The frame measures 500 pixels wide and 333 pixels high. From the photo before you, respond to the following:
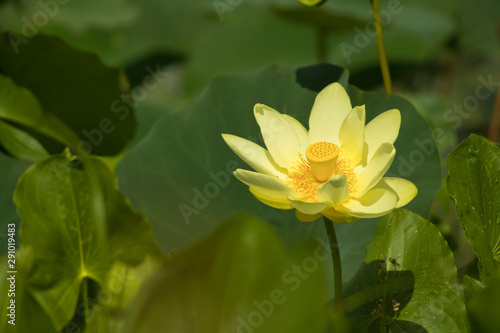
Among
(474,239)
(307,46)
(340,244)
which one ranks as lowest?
(307,46)

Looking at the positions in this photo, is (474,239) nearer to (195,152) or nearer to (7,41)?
(195,152)

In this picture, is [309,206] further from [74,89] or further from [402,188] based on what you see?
[74,89]

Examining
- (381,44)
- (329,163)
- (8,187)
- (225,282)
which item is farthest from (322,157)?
(8,187)

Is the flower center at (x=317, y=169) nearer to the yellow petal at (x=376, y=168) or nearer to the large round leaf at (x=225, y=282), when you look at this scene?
the yellow petal at (x=376, y=168)


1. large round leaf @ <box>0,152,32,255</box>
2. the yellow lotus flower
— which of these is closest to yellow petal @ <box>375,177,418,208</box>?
the yellow lotus flower

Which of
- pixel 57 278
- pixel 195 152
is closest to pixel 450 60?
pixel 195 152

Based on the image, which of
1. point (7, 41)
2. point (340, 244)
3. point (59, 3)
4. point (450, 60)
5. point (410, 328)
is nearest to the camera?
point (410, 328)

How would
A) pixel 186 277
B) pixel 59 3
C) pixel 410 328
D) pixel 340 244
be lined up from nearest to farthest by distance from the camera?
pixel 186 277 < pixel 410 328 < pixel 340 244 < pixel 59 3

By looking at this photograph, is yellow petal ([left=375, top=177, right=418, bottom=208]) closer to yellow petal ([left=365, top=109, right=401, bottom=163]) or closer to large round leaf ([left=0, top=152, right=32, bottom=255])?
yellow petal ([left=365, top=109, right=401, bottom=163])
